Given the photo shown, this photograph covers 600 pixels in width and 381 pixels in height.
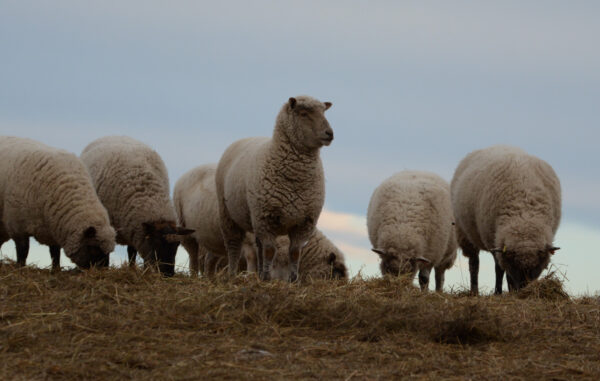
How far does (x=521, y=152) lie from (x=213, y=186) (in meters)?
6.09

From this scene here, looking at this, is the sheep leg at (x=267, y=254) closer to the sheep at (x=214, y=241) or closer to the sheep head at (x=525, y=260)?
the sheep at (x=214, y=241)

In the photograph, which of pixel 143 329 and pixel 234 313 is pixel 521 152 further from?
pixel 143 329

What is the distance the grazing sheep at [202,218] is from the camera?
15.4 meters

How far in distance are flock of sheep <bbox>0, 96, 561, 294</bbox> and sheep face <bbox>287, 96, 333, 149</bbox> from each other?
0.02 meters

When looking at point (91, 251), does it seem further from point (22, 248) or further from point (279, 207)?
point (279, 207)

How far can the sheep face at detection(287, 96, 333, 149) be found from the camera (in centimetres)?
1119

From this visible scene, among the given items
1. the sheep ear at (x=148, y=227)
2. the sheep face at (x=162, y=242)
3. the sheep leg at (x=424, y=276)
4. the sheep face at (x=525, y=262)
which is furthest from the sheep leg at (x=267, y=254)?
the sheep face at (x=525, y=262)

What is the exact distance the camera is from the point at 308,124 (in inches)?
445

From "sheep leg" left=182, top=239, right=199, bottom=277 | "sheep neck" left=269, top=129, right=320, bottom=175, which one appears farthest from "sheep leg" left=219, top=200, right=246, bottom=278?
"sheep leg" left=182, top=239, right=199, bottom=277

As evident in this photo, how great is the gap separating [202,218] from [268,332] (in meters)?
8.11

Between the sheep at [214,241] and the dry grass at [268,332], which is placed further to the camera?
the sheep at [214,241]

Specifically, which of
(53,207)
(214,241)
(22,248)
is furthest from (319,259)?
(22,248)

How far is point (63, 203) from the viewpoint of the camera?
11586 mm

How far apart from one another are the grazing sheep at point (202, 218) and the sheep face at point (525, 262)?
16.4 ft
